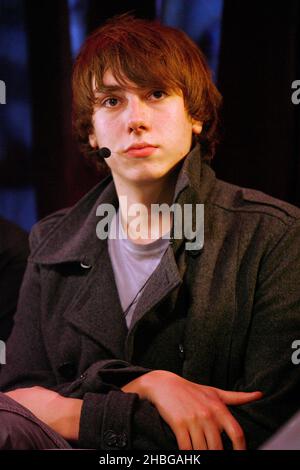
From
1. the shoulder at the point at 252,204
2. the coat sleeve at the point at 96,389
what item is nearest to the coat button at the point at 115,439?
the coat sleeve at the point at 96,389

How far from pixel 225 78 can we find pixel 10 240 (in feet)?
2.57

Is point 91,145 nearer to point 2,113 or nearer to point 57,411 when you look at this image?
point 2,113

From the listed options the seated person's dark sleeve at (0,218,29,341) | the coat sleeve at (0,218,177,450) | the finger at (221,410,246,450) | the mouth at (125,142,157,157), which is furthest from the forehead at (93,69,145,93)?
the finger at (221,410,246,450)

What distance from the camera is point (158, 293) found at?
133 centimetres

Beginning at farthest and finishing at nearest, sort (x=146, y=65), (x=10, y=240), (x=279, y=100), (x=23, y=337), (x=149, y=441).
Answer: (x=10, y=240) < (x=279, y=100) < (x=23, y=337) < (x=146, y=65) < (x=149, y=441)

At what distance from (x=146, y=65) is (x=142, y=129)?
14cm

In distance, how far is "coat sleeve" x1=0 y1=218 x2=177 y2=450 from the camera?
121 centimetres

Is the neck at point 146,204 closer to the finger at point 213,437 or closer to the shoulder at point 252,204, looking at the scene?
the shoulder at point 252,204

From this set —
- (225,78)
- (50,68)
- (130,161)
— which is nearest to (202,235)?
(130,161)

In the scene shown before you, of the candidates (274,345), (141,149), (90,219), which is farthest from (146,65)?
(274,345)

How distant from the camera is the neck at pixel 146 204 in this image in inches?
57.6

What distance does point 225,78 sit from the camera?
1.75 m

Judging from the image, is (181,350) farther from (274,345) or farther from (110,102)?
(110,102)

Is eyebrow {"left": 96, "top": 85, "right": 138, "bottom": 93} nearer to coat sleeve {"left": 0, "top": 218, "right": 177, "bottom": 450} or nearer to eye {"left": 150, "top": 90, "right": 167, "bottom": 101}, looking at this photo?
eye {"left": 150, "top": 90, "right": 167, "bottom": 101}
